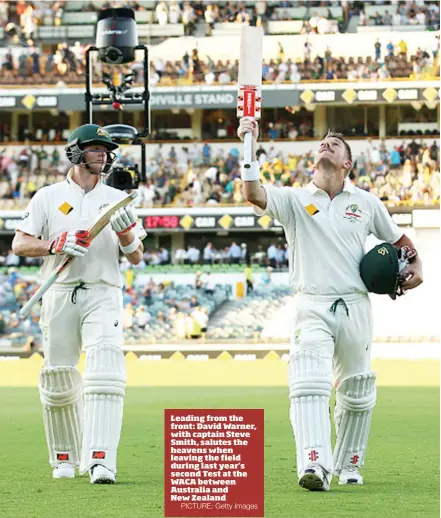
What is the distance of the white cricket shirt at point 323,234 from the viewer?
→ 8.29 meters

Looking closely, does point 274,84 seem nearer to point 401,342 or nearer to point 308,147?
point 308,147

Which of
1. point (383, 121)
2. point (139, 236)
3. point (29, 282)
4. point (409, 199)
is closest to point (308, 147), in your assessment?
point (383, 121)

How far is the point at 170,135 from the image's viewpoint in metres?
45.0

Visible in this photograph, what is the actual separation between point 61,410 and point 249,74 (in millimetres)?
2594

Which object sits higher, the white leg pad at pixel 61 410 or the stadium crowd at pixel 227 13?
the stadium crowd at pixel 227 13

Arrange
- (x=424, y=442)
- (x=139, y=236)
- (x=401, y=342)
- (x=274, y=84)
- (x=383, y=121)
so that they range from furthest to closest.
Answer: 1. (x=383, y=121)
2. (x=274, y=84)
3. (x=401, y=342)
4. (x=424, y=442)
5. (x=139, y=236)

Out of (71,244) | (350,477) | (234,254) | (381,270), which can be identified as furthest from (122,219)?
(234,254)

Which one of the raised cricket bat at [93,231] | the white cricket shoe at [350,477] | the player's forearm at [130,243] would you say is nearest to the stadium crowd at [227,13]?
the player's forearm at [130,243]

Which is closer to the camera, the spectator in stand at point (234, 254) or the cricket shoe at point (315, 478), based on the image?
the cricket shoe at point (315, 478)

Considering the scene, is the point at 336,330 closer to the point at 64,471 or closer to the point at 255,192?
the point at 255,192

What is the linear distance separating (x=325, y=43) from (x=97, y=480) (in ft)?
119

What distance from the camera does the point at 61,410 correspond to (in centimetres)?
889

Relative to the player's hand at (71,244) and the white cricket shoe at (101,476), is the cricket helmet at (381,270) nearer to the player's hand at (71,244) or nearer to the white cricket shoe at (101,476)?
the player's hand at (71,244)
